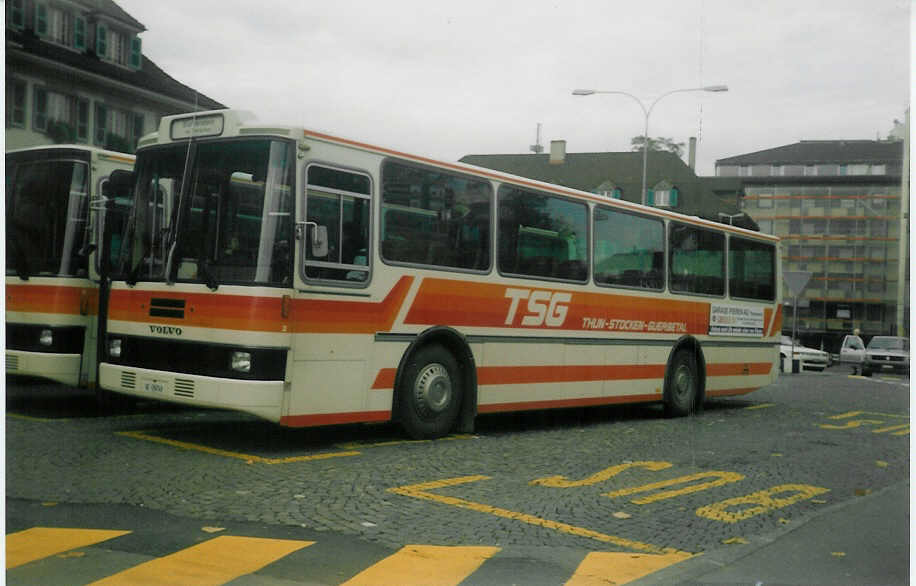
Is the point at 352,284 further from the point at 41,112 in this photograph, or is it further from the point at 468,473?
the point at 41,112

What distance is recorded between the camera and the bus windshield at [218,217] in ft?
29.4

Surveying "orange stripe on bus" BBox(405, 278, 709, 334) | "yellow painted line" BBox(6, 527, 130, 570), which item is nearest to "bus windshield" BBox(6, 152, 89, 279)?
"orange stripe on bus" BBox(405, 278, 709, 334)

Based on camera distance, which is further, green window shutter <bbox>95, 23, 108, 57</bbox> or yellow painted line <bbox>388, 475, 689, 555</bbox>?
green window shutter <bbox>95, 23, 108, 57</bbox>

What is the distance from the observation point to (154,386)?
30.2 ft

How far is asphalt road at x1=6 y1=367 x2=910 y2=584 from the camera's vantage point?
5.66 m

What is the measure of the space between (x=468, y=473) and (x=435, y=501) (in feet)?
4.25

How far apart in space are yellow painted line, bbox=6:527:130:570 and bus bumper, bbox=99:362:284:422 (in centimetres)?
262

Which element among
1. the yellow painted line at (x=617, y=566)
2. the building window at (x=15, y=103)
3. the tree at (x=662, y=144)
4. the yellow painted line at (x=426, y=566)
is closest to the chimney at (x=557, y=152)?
the tree at (x=662, y=144)

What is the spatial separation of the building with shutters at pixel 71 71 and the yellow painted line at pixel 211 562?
2636mm

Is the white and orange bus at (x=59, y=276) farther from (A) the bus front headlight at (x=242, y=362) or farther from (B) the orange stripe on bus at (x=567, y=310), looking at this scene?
(B) the orange stripe on bus at (x=567, y=310)

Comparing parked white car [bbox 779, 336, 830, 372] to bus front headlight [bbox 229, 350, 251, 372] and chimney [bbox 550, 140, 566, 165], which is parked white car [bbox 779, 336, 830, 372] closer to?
chimney [bbox 550, 140, 566, 165]

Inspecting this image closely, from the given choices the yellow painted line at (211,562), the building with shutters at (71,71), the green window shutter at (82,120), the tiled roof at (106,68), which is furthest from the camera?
the green window shutter at (82,120)

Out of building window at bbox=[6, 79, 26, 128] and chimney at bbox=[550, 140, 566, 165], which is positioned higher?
chimney at bbox=[550, 140, 566, 165]

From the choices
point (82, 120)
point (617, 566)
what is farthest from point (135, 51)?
point (617, 566)
